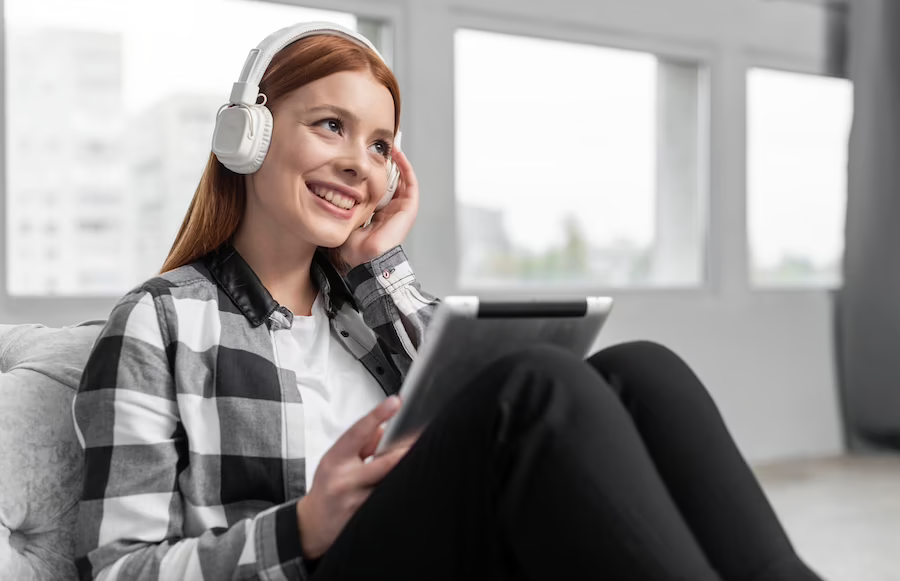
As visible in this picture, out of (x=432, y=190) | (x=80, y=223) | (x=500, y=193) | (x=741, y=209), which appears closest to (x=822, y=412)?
(x=741, y=209)

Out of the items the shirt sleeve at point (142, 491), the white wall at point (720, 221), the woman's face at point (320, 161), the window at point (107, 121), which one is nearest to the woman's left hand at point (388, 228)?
the woman's face at point (320, 161)

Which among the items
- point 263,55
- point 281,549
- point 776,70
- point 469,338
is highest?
point 776,70

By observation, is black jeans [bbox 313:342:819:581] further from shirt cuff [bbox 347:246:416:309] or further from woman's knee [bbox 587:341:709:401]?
shirt cuff [bbox 347:246:416:309]

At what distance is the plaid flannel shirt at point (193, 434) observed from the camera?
100 centimetres

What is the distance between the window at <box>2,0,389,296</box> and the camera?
2426 mm

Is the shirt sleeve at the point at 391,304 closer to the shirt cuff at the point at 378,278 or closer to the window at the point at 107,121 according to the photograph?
the shirt cuff at the point at 378,278

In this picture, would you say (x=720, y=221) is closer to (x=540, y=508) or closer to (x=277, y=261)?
(x=277, y=261)

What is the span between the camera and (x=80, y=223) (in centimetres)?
251

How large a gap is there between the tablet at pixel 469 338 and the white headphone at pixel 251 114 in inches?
17.9

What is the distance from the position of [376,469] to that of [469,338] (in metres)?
0.18

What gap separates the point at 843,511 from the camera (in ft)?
9.74

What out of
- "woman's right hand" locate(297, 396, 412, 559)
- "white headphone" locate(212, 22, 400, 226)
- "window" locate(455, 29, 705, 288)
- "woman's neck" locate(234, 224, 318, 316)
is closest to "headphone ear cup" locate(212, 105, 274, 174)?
"white headphone" locate(212, 22, 400, 226)

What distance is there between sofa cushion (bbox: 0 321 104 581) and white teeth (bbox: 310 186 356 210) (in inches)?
→ 16.5

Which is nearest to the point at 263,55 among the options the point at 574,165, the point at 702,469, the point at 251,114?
the point at 251,114
